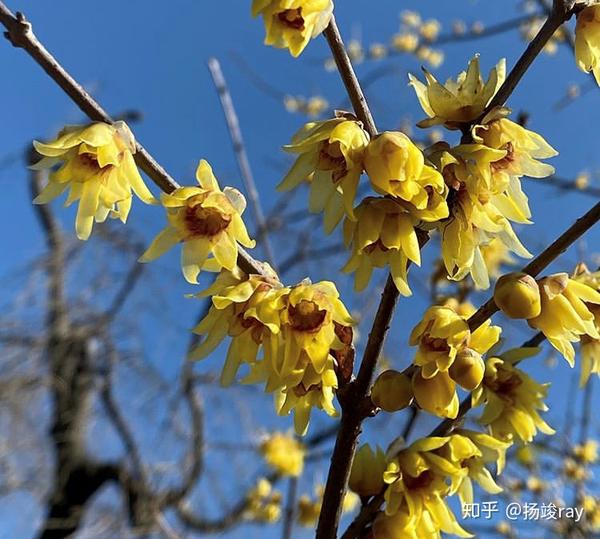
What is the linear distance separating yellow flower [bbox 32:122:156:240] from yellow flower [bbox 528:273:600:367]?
49cm

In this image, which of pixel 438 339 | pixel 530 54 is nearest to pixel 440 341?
pixel 438 339

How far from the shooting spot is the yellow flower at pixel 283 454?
3.04 m

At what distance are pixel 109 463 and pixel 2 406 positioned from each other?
1.46 metres

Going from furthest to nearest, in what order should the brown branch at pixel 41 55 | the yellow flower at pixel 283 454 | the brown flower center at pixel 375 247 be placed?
the yellow flower at pixel 283 454 → the brown flower center at pixel 375 247 → the brown branch at pixel 41 55

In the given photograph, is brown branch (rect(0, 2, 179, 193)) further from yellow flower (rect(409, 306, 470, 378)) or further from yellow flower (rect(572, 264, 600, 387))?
yellow flower (rect(572, 264, 600, 387))

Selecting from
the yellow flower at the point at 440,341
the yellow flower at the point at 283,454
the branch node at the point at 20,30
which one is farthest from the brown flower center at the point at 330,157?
the yellow flower at the point at 283,454

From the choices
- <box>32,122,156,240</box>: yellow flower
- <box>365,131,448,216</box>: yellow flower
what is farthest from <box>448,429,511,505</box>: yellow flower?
<box>32,122,156,240</box>: yellow flower

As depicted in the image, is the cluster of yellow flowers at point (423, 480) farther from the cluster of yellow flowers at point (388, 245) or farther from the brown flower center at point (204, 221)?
the brown flower center at point (204, 221)

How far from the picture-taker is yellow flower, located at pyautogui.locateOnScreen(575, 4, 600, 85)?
82 cm

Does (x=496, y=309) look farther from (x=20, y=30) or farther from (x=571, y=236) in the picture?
(x=20, y=30)

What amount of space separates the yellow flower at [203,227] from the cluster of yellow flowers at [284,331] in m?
0.04

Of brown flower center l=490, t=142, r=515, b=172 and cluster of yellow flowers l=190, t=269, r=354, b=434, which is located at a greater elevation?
brown flower center l=490, t=142, r=515, b=172

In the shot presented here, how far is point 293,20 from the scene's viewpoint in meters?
0.73

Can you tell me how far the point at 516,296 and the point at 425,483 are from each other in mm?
279
